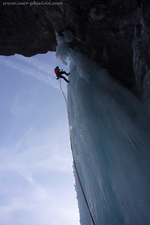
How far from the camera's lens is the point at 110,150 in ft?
7.87

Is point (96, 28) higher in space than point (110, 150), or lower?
higher

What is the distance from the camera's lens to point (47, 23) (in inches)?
157

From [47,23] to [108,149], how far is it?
3896mm

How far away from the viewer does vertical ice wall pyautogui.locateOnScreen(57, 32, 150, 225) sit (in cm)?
191

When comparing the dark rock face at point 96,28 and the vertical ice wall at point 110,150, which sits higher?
the dark rock face at point 96,28

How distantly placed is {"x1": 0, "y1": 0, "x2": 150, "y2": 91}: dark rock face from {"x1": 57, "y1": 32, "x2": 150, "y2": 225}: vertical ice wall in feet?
2.61

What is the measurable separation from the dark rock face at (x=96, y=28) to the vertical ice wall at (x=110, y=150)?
796 mm

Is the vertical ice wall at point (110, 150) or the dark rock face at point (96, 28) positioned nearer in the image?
the vertical ice wall at point (110, 150)

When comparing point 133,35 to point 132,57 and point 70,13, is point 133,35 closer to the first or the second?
point 132,57

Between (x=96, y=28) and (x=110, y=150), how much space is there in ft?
10.6

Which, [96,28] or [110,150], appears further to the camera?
[96,28]

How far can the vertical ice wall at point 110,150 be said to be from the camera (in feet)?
6.25

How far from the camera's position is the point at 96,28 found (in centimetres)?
370

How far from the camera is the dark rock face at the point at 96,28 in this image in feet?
10.9
